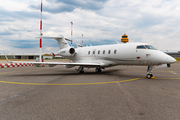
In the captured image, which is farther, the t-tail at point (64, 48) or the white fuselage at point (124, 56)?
the t-tail at point (64, 48)

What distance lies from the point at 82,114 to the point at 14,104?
7.21 ft

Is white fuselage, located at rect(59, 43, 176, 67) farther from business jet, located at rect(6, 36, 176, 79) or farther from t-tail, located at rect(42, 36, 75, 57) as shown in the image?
t-tail, located at rect(42, 36, 75, 57)

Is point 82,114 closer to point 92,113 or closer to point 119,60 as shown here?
point 92,113

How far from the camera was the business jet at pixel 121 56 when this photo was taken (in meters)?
8.49

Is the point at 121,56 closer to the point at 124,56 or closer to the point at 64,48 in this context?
the point at 124,56

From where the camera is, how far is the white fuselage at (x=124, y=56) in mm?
8411

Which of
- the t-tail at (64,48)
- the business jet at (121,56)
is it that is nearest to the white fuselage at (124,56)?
the business jet at (121,56)

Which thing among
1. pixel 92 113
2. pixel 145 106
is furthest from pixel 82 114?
pixel 145 106

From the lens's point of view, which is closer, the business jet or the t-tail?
the business jet

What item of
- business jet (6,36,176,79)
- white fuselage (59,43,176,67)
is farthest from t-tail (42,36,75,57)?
white fuselage (59,43,176,67)

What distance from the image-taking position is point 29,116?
307cm

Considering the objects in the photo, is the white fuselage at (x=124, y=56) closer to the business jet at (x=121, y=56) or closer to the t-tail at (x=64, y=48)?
the business jet at (x=121, y=56)

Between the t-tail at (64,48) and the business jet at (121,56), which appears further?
the t-tail at (64,48)

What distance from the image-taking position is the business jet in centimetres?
849
